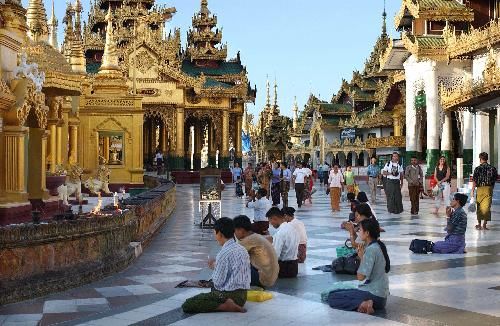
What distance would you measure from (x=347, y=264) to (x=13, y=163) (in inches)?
222

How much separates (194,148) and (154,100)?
10.9m

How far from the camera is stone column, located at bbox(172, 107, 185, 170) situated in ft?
148

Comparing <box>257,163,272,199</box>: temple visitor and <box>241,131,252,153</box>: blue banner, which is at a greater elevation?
<box>241,131,252,153</box>: blue banner

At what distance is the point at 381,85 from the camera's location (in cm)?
5088

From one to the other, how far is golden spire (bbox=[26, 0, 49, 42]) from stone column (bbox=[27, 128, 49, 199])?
2.99 metres

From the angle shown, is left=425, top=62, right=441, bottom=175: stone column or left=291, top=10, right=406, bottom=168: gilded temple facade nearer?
left=425, top=62, right=441, bottom=175: stone column

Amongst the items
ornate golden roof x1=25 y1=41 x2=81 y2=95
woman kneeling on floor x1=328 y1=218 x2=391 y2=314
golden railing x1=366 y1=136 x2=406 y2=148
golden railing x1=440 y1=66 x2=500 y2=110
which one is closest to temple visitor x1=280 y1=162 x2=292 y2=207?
golden railing x1=440 y1=66 x2=500 y2=110

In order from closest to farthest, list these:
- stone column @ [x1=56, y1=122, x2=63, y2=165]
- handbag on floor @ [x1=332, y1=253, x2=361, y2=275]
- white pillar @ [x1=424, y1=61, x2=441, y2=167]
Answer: handbag on floor @ [x1=332, y1=253, x2=361, y2=275] < stone column @ [x1=56, y1=122, x2=63, y2=165] < white pillar @ [x1=424, y1=61, x2=441, y2=167]

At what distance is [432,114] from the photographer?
112ft

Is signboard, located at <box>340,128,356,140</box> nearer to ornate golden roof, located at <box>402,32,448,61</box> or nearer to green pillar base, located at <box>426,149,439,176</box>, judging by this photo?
green pillar base, located at <box>426,149,439,176</box>

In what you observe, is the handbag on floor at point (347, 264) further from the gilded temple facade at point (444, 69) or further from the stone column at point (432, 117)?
the stone column at point (432, 117)

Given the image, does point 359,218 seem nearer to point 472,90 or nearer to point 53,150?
point 53,150

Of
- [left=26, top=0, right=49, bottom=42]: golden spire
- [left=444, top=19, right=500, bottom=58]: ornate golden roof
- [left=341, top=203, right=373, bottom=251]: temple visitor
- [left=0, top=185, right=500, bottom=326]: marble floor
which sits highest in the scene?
[left=444, top=19, right=500, bottom=58]: ornate golden roof

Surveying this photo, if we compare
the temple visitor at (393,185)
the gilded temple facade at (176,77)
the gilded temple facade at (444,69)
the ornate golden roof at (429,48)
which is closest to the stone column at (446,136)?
the gilded temple facade at (444,69)
